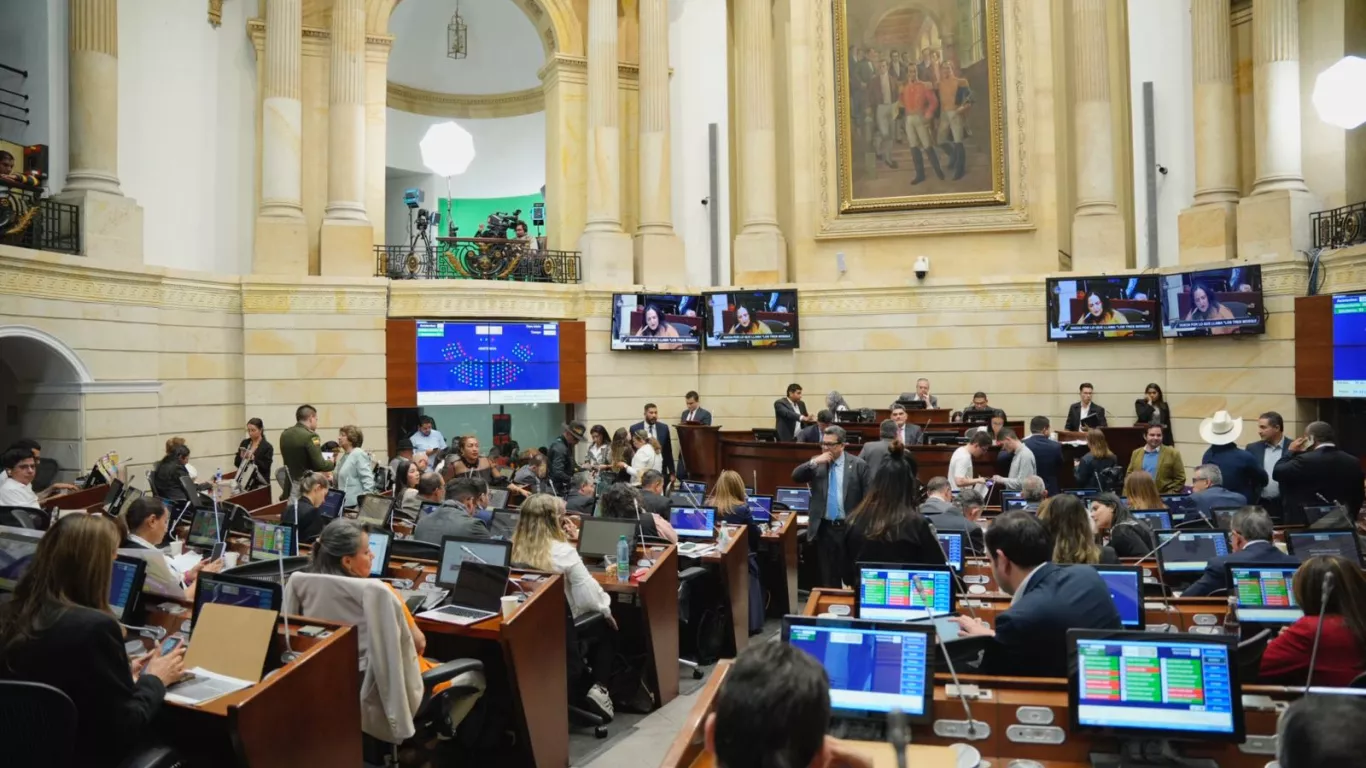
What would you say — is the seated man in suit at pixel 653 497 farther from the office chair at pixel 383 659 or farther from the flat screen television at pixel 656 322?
the flat screen television at pixel 656 322

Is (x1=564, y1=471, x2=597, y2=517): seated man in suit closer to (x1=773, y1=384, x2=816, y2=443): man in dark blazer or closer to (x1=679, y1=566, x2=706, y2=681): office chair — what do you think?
(x1=679, y1=566, x2=706, y2=681): office chair

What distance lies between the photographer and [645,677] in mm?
6383

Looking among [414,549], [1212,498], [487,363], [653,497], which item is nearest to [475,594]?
[414,549]

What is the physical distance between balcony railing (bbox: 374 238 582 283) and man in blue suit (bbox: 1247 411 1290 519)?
10679 millimetres

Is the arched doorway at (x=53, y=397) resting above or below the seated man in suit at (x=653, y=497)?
above

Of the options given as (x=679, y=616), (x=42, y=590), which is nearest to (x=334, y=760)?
(x=42, y=590)

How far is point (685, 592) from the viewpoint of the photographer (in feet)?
23.7

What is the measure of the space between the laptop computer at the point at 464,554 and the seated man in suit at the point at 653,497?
2.15m

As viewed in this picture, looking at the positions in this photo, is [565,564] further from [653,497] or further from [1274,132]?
[1274,132]

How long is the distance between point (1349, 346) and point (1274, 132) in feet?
11.5

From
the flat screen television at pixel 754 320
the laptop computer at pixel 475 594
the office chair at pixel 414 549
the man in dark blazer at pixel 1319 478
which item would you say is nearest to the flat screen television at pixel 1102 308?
the flat screen television at pixel 754 320

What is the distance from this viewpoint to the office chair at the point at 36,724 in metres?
2.93

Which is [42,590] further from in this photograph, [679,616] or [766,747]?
[679,616]

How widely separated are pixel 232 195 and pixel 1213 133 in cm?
1446
